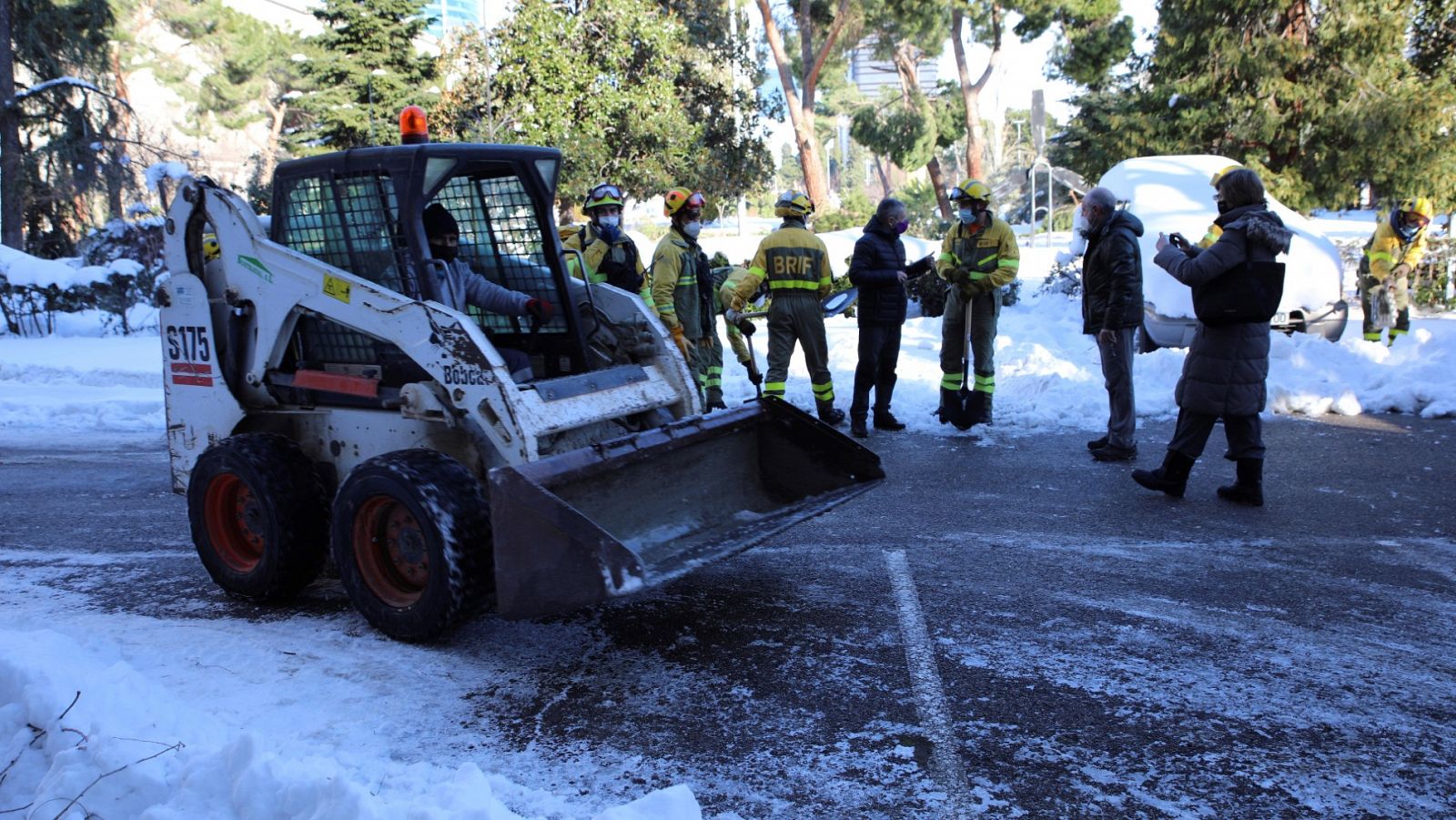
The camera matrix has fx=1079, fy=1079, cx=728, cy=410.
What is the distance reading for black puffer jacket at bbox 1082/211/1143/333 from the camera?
7430 millimetres

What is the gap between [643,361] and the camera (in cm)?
528

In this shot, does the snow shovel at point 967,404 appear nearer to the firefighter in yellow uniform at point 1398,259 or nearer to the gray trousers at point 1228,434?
the gray trousers at point 1228,434

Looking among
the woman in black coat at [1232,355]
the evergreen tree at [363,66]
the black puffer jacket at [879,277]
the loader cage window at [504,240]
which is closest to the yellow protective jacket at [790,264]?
the black puffer jacket at [879,277]

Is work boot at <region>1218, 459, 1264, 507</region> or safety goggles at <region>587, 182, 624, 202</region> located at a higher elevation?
safety goggles at <region>587, 182, 624, 202</region>

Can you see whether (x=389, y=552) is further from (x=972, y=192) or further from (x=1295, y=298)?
(x=1295, y=298)

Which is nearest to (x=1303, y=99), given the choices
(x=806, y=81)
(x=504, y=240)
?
(x=806, y=81)

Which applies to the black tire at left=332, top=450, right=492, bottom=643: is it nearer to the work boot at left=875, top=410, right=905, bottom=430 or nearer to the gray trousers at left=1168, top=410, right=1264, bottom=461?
the gray trousers at left=1168, top=410, right=1264, bottom=461

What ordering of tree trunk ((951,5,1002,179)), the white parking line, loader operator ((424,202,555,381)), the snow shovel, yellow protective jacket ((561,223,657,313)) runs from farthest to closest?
1. tree trunk ((951,5,1002,179))
2. the snow shovel
3. yellow protective jacket ((561,223,657,313))
4. loader operator ((424,202,555,381))
5. the white parking line

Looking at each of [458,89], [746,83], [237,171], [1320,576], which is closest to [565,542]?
[1320,576]

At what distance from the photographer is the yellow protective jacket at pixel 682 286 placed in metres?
8.72

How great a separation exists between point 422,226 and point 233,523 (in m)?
1.70

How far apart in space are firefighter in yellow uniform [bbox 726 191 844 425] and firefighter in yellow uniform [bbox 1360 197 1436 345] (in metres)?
7.04

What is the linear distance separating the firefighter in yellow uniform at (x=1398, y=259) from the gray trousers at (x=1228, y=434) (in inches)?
271

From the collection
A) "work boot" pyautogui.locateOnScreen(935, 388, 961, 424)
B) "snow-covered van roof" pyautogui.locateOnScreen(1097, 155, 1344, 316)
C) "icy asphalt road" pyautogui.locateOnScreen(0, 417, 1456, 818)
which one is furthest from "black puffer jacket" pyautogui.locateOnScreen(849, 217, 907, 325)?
"snow-covered van roof" pyautogui.locateOnScreen(1097, 155, 1344, 316)
